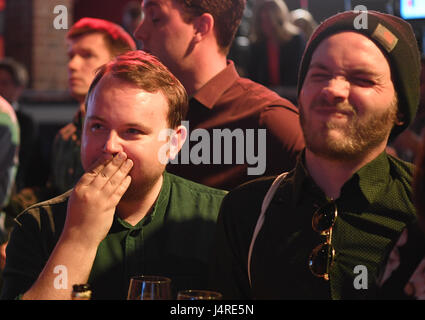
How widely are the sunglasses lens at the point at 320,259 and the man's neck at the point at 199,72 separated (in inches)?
30.7

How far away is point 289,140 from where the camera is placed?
1.77 metres

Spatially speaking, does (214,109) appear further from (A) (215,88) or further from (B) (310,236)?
(B) (310,236)

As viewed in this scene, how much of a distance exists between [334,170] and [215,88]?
0.66 meters

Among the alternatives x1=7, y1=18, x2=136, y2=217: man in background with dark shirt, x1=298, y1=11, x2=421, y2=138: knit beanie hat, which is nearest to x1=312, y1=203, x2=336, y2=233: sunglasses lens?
x1=298, y1=11, x2=421, y2=138: knit beanie hat

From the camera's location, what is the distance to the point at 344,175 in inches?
52.7

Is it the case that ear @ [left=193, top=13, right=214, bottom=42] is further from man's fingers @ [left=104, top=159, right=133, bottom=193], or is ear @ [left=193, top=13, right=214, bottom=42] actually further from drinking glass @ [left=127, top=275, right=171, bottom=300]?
drinking glass @ [left=127, top=275, right=171, bottom=300]

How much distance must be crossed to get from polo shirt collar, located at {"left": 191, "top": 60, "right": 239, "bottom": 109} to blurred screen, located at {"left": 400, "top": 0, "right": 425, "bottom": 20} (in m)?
1.18

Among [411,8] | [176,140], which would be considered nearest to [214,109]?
[176,140]

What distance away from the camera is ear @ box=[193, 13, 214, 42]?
1897 mm

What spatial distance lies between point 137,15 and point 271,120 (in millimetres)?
2969

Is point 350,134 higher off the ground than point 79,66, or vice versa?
point 79,66

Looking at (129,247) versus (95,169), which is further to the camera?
(129,247)

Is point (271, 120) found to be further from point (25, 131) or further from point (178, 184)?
point (25, 131)

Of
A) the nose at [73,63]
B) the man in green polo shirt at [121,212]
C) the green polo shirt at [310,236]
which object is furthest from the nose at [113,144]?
the nose at [73,63]
